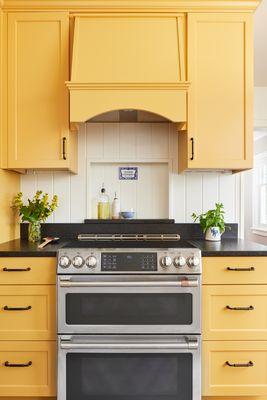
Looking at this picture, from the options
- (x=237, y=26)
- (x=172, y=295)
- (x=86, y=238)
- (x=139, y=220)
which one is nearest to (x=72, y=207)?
(x=86, y=238)

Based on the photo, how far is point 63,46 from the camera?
2.18m

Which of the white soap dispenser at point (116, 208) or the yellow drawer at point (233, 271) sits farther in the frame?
the white soap dispenser at point (116, 208)

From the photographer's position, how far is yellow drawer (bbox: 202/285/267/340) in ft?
6.16

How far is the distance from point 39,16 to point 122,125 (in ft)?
2.95

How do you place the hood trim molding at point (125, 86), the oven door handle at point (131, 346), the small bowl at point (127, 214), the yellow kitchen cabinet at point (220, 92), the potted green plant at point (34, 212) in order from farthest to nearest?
the small bowl at point (127, 214)
the potted green plant at point (34, 212)
the yellow kitchen cabinet at point (220, 92)
the hood trim molding at point (125, 86)
the oven door handle at point (131, 346)

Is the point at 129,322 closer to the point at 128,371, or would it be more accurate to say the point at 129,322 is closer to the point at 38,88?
the point at 128,371

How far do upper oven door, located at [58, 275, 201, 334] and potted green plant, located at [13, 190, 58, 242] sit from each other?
0.63 metres

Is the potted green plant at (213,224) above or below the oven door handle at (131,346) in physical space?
above

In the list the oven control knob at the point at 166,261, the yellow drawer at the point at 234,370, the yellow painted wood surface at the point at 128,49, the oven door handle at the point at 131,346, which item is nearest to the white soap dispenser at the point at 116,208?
the oven control knob at the point at 166,261

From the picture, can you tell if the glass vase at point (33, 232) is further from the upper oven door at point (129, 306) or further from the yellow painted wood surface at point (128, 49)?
the yellow painted wood surface at point (128, 49)

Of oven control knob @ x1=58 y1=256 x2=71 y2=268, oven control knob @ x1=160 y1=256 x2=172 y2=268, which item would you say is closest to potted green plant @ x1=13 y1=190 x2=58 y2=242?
oven control knob @ x1=58 y1=256 x2=71 y2=268

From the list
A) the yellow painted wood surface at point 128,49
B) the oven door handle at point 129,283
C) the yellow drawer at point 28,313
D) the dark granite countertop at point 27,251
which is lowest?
the yellow drawer at point 28,313

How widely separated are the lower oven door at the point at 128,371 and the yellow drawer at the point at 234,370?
10cm

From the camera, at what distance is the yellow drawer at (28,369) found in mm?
1883
